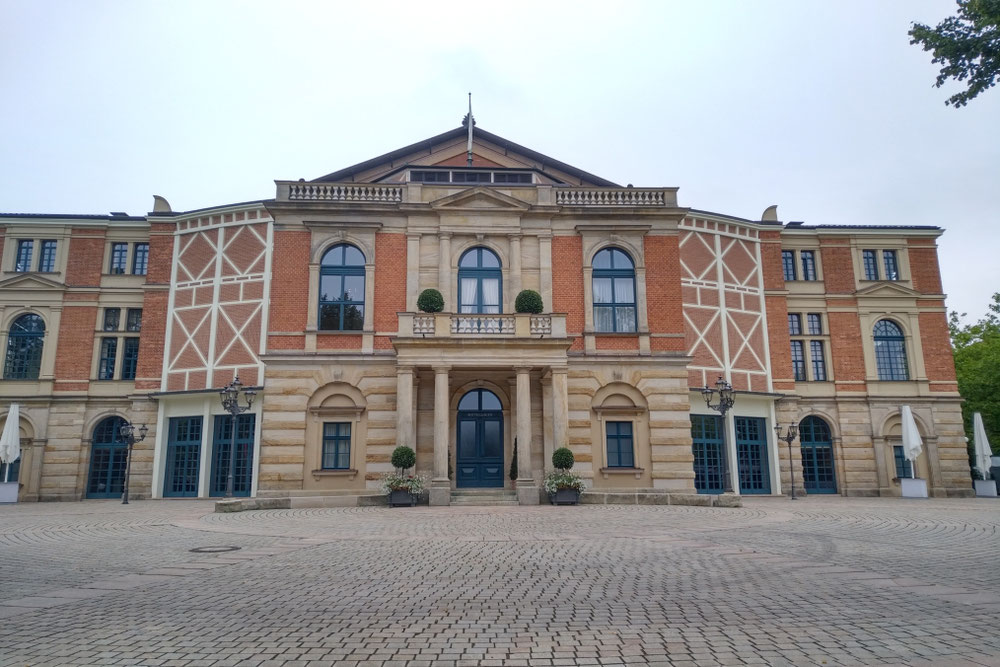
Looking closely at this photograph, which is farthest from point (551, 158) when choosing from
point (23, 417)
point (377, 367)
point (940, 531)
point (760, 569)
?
point (23, 417)

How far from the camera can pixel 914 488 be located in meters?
28.2

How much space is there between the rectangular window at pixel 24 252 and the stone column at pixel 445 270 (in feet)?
66.8

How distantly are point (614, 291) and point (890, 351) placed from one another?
17.0m

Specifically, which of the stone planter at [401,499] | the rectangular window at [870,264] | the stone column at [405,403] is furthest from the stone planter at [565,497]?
the rectangular window at [870,264]

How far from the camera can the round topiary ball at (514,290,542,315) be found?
70.7ft

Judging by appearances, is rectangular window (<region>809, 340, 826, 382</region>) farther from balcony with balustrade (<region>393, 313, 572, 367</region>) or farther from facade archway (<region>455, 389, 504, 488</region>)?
facade archway (<region>455, 389, 504, 488</region>)

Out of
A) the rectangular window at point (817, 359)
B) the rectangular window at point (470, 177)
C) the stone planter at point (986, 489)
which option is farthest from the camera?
the rectangular window at point (817, 359)

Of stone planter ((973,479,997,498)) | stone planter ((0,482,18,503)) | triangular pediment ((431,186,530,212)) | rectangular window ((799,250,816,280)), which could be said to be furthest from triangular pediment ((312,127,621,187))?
stone planter ((973,479,997,498))

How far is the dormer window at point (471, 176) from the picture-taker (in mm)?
25703

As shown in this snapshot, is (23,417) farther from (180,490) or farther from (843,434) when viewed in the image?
(843,434)

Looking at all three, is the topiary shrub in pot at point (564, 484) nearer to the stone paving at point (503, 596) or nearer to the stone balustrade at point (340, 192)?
the stone paving at point (503, 596)

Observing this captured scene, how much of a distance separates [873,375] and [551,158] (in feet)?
60.3

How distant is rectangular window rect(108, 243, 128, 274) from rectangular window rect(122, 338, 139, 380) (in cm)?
334

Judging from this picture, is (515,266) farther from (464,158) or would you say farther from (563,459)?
(464,158)
